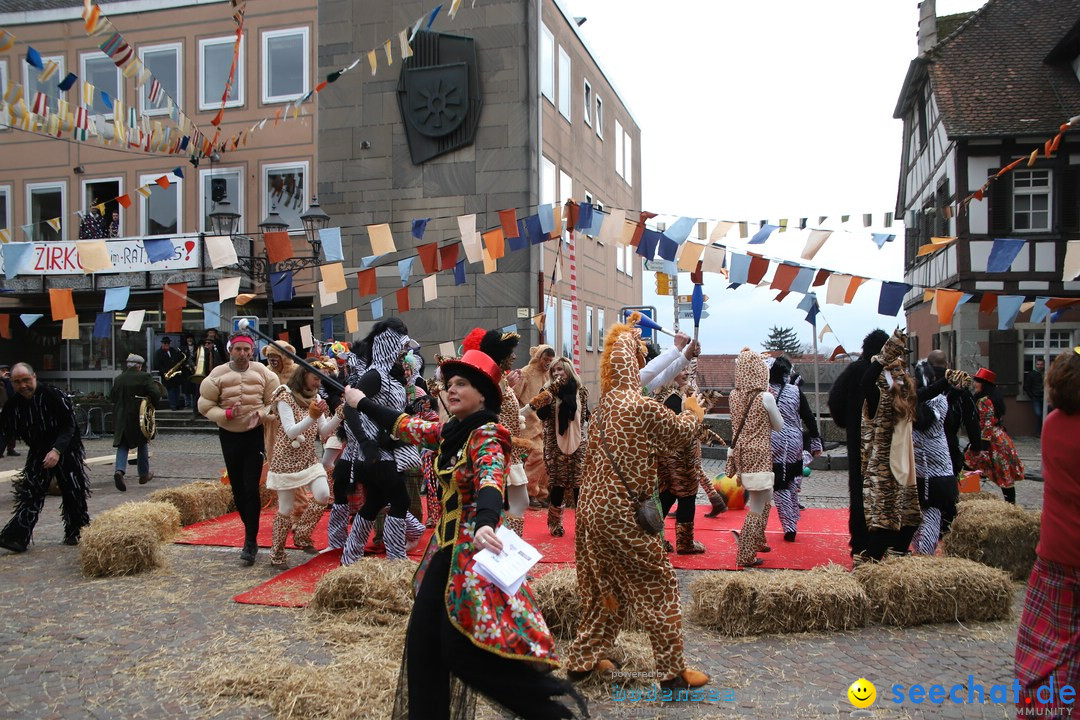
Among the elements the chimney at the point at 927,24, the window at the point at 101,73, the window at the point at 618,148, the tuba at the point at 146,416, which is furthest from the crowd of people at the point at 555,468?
the chimney at the point at 927,24

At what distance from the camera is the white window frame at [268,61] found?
2170cm

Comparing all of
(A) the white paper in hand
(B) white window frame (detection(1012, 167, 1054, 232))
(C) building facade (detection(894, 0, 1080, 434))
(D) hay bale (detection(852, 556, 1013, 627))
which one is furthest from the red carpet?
(B) white window frame (detection(1012, 167, 1054, 232))

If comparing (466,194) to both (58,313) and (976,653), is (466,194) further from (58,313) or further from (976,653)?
(976,653)

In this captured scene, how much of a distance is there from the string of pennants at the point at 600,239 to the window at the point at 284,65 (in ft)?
42.9

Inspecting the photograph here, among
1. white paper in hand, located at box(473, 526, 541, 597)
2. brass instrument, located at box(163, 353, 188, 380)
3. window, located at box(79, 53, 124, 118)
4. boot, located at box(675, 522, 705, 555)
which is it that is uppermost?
window, located at box(79, 53, 124, 118)

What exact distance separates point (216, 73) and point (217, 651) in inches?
811

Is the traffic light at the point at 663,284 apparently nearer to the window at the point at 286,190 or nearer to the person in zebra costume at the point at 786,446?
the person in zebra costume at the point at 786,446

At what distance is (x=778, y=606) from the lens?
17.9 ft

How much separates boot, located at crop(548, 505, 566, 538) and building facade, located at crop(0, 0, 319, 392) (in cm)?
1376

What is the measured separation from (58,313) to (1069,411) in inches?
312

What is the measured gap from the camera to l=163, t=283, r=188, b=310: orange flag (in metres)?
7.18

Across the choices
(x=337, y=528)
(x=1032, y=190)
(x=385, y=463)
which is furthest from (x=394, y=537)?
(x=1032, y=190)

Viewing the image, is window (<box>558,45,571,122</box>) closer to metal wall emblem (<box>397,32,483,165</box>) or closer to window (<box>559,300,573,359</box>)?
metal wall emblem (<box>397,32,483,165</box>)

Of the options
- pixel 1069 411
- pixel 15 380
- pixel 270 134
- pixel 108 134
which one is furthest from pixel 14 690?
pixel 270 134
